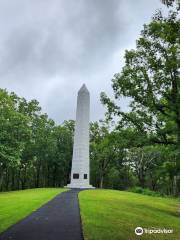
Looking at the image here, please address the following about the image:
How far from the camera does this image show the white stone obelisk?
39.7 meters

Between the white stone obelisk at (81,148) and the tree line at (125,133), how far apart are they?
14.6 feet

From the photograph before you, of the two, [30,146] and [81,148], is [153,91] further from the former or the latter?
[30,146]

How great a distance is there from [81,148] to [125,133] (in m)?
21.7

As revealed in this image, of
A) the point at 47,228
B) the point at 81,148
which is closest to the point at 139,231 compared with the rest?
the point at 47,228

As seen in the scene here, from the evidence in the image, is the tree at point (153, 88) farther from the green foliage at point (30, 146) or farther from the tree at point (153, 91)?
the green foliage at point (30, 146)

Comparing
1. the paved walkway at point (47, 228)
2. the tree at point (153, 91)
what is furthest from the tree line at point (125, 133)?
the paved walkway at point (47, 228)

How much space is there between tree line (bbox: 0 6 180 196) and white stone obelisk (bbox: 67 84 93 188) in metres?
4.46

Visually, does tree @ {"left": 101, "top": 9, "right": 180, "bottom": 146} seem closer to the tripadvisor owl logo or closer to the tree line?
the tree line

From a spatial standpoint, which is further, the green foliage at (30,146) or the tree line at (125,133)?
the green foliage at (30,146)

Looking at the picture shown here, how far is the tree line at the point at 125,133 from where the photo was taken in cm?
1759

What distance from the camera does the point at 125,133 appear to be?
19.1 m

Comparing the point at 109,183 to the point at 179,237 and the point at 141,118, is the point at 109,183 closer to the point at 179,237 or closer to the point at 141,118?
the point at 141,118

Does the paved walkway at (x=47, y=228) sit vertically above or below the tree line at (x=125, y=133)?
below

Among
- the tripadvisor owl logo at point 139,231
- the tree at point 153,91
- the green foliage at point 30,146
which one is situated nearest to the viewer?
the tripadvisor owl logo at point 139,231
